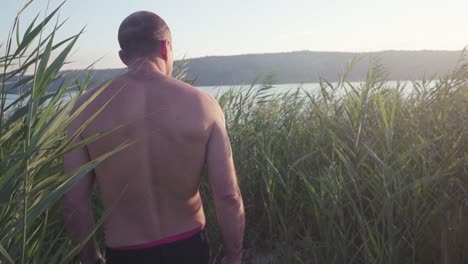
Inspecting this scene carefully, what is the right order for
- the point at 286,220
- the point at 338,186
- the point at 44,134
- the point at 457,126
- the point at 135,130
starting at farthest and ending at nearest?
the point at 286,220, the point at 457,126, the point at 338,186, the point at 135,130, the point at 44,134

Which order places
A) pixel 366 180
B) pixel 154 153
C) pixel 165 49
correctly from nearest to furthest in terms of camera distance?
pixel 154 153, pixel 165 49, pixel 366 180

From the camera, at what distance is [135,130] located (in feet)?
7.04

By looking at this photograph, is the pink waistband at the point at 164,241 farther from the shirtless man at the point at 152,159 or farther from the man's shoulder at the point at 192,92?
the man's shoulder at the point at 192,92

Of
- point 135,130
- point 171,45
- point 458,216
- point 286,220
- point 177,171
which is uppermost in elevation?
point 171,45

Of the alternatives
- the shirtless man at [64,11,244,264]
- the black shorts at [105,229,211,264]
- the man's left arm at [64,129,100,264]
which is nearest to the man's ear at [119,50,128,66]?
the shirtless man at [64,11,244,264]

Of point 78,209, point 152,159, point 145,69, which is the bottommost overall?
point 78,209

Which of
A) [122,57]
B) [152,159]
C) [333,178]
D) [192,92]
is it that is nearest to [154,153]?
[152,159]

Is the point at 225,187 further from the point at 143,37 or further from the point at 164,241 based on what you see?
the point at 143,37

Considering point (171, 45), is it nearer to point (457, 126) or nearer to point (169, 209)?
point (169, 209)

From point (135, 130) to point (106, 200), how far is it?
372mm

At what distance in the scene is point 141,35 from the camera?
7.14 feet

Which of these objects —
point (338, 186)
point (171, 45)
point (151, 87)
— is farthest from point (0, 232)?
point (338, 186)

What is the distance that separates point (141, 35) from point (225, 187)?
2.53 ft

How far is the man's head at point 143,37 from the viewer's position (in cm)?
218
